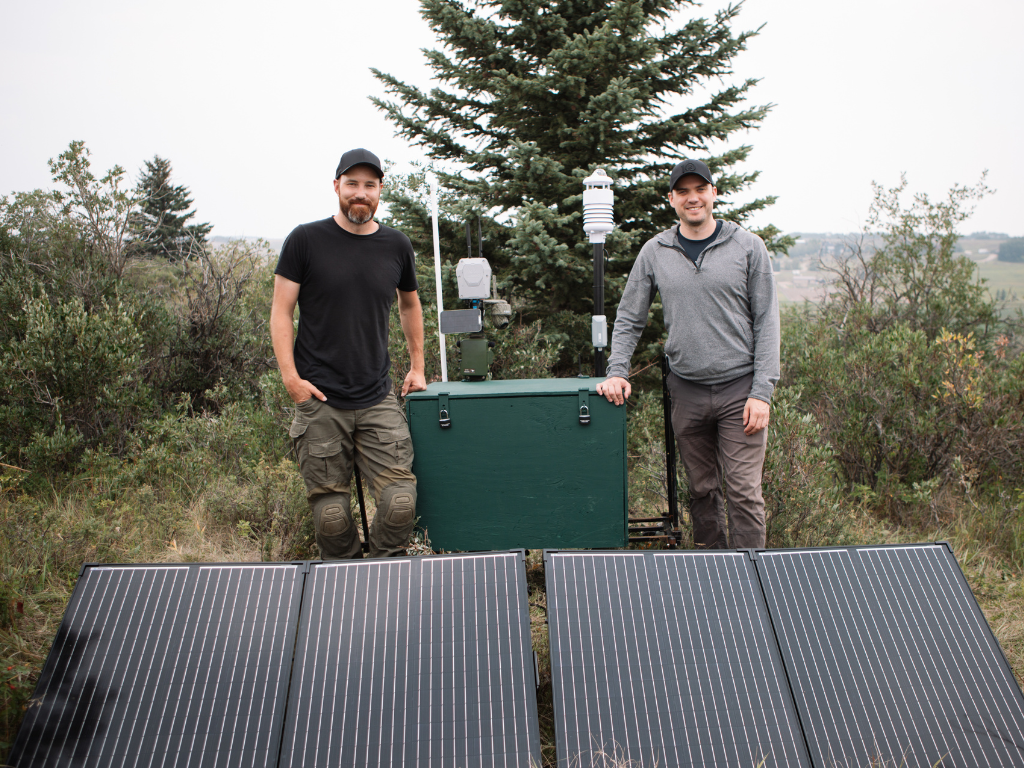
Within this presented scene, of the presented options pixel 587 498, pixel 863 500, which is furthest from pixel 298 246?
pixel 863 500

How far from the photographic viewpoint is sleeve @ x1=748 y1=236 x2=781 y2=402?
11.1ft

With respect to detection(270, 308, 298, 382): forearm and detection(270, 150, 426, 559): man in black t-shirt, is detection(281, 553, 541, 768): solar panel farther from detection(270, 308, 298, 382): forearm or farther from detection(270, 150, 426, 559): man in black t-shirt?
detection(270, 308, 298, 382): forearm

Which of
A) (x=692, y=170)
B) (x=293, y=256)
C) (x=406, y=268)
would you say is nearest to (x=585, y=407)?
(x=406, y=268)

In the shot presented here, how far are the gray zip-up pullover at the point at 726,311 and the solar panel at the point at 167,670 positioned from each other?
6.76ft

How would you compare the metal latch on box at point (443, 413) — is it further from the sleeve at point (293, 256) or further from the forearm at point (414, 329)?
the sleeve at point (293, 256)

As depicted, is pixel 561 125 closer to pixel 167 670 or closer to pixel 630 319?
pixel 630 319

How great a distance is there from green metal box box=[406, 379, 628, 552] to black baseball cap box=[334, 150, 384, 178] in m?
1.17

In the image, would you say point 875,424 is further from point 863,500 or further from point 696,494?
point 696,494

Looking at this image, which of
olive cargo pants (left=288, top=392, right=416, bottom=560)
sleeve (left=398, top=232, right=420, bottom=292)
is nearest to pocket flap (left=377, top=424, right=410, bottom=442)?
olive cargo pants (left=288, top=392, right=416, bottom=560)

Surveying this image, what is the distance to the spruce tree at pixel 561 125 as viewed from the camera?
7.20 m

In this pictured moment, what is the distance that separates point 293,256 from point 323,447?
938mm

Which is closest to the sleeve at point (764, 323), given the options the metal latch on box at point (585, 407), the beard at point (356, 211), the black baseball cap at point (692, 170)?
the black baseball cap at point (692, 170)

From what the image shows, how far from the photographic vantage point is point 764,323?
3.44 meters

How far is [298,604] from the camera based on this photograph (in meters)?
2.52
